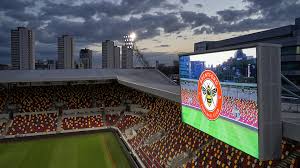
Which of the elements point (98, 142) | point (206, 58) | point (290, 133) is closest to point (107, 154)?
point (98, 142)

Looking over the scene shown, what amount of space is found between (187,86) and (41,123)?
975 inches

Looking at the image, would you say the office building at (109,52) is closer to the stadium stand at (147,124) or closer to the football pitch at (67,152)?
Result: the stadium stand at (147,124)

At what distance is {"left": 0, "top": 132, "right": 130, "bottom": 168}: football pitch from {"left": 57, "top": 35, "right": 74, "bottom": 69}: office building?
11853 cm

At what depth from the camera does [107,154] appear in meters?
23.4

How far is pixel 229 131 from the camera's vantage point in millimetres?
10047

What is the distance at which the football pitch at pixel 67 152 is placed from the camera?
2131 cm

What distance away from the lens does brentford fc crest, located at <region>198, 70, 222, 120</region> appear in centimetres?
1056

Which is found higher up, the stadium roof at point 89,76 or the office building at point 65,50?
the office building at point 65,50

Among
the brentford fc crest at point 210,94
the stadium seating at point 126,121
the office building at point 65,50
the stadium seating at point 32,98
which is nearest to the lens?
the brentford fc crest at point 210,94

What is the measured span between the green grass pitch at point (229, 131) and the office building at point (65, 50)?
137 m

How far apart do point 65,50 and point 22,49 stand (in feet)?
69.6

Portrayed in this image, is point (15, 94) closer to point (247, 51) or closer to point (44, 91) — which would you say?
point (44, 91)

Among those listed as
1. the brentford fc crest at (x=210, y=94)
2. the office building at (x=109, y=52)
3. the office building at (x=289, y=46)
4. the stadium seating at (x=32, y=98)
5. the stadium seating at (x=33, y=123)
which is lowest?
the stadium seating at (x=33, y=123)

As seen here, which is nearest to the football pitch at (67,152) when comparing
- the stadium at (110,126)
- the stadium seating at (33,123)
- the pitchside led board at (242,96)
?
the stadium at (110,126)
